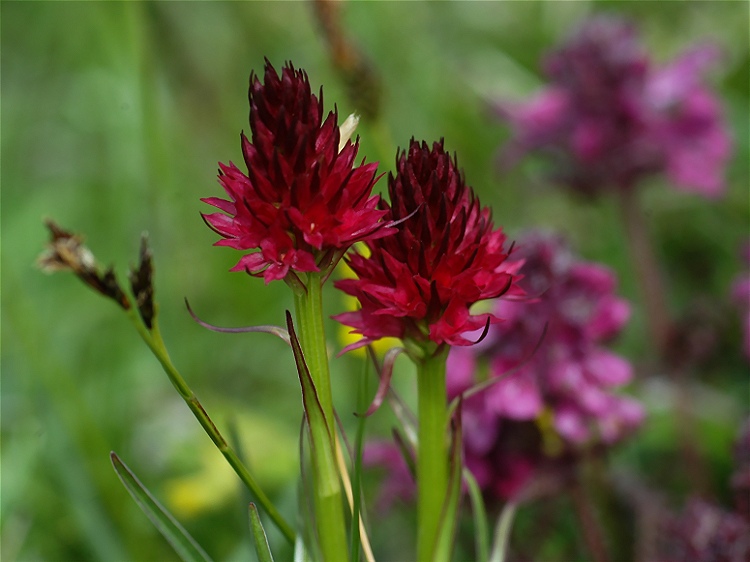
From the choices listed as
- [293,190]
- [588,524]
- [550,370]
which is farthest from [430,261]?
[588,524]

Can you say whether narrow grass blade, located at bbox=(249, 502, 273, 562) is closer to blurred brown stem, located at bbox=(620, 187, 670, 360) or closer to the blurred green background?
the blurred green background

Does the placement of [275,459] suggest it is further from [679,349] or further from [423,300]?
[423,300]

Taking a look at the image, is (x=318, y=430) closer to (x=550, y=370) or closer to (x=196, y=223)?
(x=550, y=370)

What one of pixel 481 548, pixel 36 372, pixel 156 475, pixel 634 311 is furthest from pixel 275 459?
pixel 634 311

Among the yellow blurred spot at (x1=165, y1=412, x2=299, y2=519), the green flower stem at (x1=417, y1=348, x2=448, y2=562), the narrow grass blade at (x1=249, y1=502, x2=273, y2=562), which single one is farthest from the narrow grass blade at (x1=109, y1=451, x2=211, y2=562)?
the yellow blurred spot at (x1=165, y1=412, x2=299, y2=519)

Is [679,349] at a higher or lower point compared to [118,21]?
lower

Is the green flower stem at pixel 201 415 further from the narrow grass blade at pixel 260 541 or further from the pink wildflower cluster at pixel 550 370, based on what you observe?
the pink wildflower cluster at pixel 550 370

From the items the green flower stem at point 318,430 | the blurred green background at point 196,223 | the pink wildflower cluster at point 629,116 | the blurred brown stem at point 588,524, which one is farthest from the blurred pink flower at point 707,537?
the pink wildflower cluster at point 629,116
